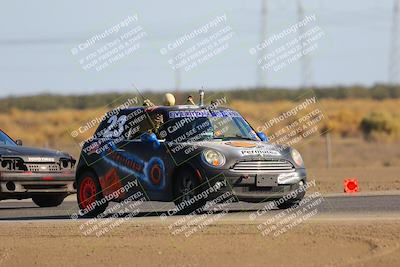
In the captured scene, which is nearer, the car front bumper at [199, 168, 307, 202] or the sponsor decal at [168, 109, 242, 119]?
the car front bumper at [199, 168, 307, 202]

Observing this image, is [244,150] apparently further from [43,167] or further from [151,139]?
[43,167]

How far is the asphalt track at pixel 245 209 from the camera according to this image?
18.3 m

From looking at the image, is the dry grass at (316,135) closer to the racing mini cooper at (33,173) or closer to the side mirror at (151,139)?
the racing mini cooper at (33,173)

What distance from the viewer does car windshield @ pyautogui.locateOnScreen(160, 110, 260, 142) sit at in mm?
18781

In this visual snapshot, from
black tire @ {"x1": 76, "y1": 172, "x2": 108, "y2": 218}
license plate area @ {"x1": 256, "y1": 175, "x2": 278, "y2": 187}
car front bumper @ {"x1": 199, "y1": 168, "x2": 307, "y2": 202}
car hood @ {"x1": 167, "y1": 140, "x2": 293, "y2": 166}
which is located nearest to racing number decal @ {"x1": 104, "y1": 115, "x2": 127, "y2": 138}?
black tire @ {"x1": 76, "y1": 172, "x2": 108, "y2": 218}

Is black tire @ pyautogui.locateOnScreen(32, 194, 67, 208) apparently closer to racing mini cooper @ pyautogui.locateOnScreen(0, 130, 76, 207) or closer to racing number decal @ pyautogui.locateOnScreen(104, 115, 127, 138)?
racing mini cooper @ pyautogui.locateOnScreen(0, 130, 76, 207)

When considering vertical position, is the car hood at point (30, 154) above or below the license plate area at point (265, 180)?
above

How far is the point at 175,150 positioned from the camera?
59.9ft

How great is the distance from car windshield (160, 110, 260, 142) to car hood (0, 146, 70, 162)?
10.1ft

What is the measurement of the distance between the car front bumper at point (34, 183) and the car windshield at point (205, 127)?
2960 mm

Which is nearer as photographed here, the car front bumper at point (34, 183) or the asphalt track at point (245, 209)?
the asphalt track at point (245, 209)

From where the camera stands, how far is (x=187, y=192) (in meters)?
18.0

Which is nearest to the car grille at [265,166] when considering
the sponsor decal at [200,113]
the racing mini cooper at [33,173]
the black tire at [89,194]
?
the sponsor decal at [200,113]

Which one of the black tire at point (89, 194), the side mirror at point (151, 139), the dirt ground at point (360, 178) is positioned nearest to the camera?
the side mirror at point (151, 139)
